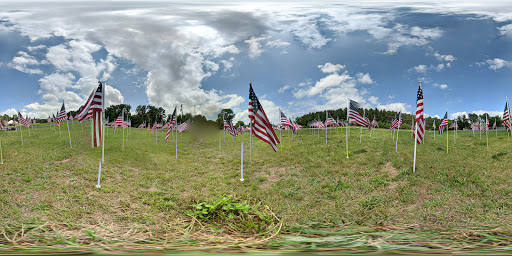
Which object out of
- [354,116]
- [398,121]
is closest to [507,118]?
[398,121]

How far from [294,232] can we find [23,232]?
5.70 feet

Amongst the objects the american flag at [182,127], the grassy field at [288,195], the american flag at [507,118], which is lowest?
the grassy field at [288,195]

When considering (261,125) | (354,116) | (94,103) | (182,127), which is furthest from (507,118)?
(94,103)

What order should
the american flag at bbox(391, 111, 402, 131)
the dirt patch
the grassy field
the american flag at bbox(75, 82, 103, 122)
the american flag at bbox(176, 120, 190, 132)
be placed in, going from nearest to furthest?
the grassy field, the american flag at bbox(75, 82, 103, 122), the dirt patch, the american flag at bbox(391, 111, 402, 131), the american flag at bbox(176, 120, 190, 132)

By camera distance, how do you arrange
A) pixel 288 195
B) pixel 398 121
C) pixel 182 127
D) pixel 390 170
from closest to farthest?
pixel 288 195 → pixel 390 170 → pixel 398 121 → pixel 182 127

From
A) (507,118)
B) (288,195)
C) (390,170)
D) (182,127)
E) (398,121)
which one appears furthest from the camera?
(182,127)

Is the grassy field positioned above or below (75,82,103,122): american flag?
below

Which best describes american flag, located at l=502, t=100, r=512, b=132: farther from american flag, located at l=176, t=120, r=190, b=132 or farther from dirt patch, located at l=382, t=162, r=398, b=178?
american flag, located at l=176, t=120, r=190, b=132

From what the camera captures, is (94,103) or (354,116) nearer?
(94,103)

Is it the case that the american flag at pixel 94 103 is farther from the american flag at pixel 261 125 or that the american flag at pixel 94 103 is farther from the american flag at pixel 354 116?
the american flag at pixel 354 116

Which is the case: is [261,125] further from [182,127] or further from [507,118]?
[507,118]

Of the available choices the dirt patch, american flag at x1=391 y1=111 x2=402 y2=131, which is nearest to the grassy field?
the dirt patch

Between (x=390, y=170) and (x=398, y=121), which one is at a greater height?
(x=398, y=121)

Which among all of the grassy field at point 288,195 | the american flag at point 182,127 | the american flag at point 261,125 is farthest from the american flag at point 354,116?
the american flag at point 182,127
